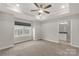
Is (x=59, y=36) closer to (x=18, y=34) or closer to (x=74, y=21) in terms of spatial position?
(x=74, y=21)

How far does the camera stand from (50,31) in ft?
23.9

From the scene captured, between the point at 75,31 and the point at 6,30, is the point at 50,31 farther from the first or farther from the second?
the point at 6,30

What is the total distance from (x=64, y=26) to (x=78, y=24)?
3133 millimetres

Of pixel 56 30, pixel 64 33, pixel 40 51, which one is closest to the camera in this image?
pixel 40 51

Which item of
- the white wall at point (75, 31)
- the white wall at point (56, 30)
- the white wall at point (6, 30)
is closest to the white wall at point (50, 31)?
the white wall at point (56, 30)

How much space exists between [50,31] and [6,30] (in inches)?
169

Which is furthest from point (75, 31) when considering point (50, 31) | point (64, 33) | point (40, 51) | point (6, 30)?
point (6, 30)

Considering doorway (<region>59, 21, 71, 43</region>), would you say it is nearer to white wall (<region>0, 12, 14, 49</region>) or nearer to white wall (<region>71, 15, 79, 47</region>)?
white wall (<region>71, 15, 79, 47</region>)

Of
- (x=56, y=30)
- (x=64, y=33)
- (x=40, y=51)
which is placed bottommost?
(x=40, y=51)

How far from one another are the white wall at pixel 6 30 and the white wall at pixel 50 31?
391 centimetres

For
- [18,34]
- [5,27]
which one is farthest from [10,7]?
[18,34]

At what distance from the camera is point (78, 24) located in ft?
15.6

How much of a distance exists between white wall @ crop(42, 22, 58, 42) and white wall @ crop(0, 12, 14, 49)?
391cm

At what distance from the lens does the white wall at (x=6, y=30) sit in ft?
14.3
